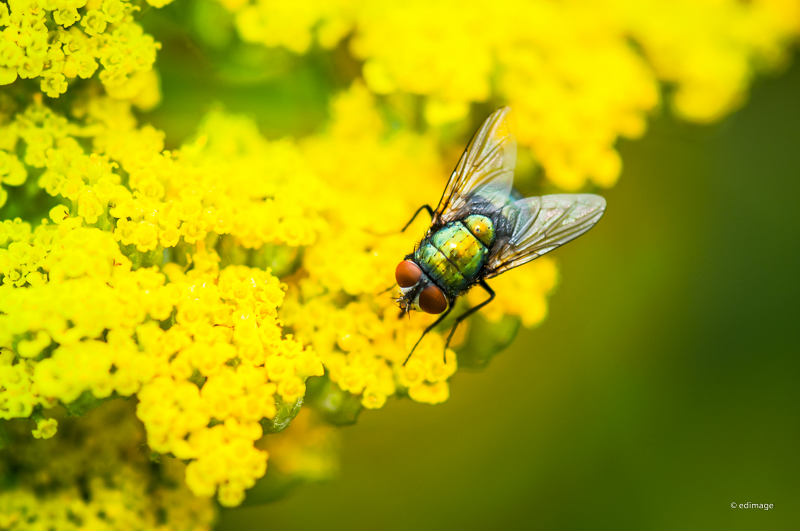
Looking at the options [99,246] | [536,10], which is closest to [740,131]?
[536,10]

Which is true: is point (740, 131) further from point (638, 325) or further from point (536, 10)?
point (536, 10)

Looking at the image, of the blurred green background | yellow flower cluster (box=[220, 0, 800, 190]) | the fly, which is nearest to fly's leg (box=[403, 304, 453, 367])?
the fly

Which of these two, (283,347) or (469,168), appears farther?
(469,168)

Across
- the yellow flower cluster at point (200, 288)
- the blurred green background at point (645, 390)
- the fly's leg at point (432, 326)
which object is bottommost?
the blurred green background at point (645, 390)

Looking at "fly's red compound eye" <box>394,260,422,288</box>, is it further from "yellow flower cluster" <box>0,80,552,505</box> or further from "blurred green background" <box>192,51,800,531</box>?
"blurred green background" <box>192,51,800,531</box>

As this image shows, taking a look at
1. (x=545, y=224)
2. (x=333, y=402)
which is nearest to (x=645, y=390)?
(x=545, y=224)

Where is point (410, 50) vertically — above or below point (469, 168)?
above

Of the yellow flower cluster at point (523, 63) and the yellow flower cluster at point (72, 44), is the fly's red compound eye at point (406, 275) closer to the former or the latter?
the yellow flower cluster at point (523, 63)

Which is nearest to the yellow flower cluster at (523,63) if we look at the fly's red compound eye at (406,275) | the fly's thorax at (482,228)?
the fly's thorax at (482,228)
